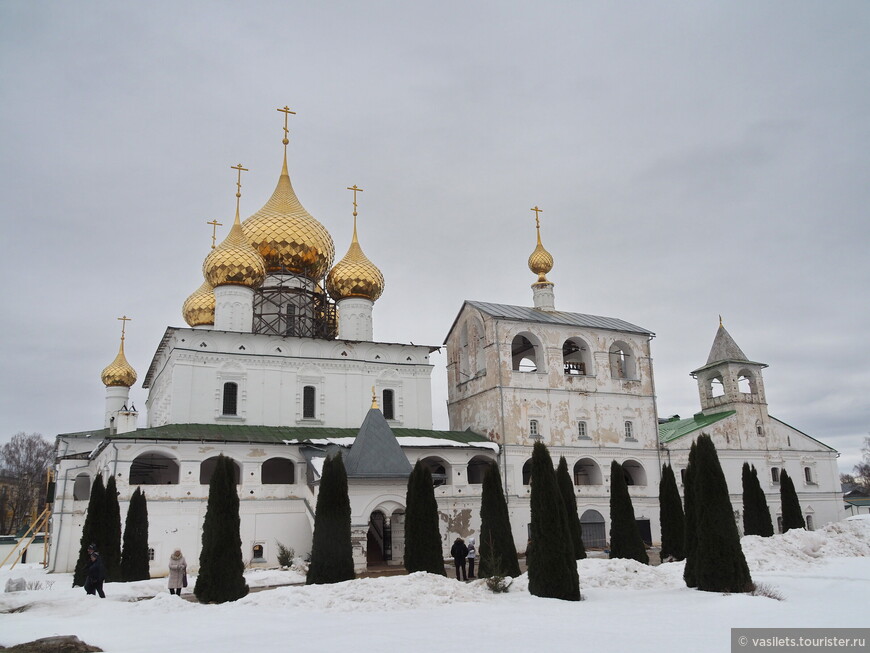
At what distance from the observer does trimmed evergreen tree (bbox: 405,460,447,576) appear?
14.6 metres

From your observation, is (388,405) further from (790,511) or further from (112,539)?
(790,511)

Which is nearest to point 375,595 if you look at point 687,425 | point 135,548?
point 135,548

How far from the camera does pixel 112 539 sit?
15.6 meters

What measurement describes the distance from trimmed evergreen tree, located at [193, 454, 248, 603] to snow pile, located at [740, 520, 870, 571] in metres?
10.6

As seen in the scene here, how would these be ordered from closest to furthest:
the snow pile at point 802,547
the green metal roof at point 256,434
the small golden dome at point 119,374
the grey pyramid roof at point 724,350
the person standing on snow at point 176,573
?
1. the person standing on snow at point 176,573
2. the snow pile at point 802,547
3. the green metal roof at point 256,434
4. the grey pyramid roof at point 724,350
5. the small golden dome at point 119,374

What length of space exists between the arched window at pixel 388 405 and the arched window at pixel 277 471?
390cm

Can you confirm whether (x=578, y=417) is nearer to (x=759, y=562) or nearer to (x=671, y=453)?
(x=671, y=453)

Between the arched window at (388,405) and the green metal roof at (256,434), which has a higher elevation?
the arched window at (388,405)

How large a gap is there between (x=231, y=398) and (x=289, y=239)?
7.04 meters

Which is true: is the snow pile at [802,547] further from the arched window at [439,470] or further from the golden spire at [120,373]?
the golden spire at [120,373]

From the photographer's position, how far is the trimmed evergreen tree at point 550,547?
38.8 feet

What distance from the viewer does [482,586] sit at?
1267 centimetres

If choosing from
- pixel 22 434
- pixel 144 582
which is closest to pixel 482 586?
pixel 144 582

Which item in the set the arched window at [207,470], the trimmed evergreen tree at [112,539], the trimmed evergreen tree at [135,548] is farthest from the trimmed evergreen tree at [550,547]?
the arched window at [207,470]
